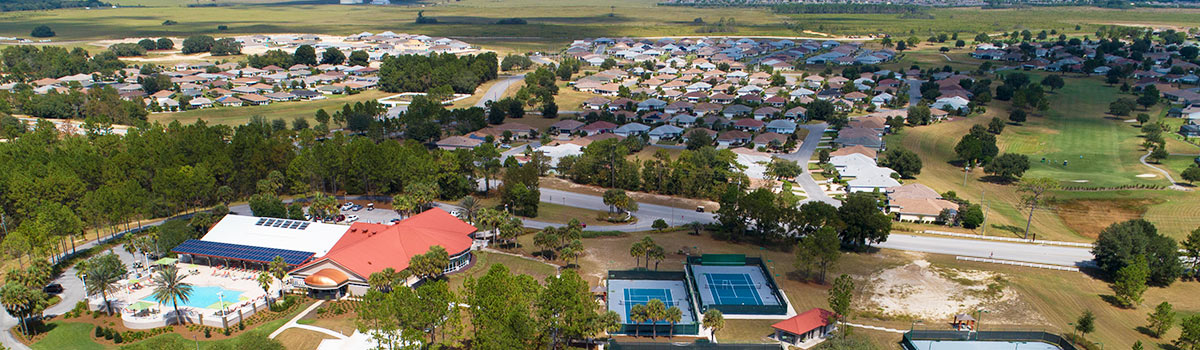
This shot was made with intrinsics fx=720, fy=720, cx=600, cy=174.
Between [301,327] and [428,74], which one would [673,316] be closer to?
[301,327]

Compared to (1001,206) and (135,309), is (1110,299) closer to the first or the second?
(1001,206)

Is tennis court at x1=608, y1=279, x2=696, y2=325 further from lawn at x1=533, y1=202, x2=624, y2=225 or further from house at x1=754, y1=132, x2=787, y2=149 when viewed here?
house at x1=754, y1=132, x2=787, y2=149

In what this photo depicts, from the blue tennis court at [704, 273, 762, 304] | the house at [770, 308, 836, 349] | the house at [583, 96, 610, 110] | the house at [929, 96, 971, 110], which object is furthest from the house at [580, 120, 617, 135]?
the house at [770, 308, 836, 349]

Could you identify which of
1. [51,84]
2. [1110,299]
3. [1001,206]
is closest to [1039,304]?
[1110,299]

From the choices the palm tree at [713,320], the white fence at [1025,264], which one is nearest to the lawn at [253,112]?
the palm tree at [713,320]

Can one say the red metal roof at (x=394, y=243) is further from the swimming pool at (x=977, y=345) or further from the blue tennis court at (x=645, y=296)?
the swimming pool at (x=977, y=345)
